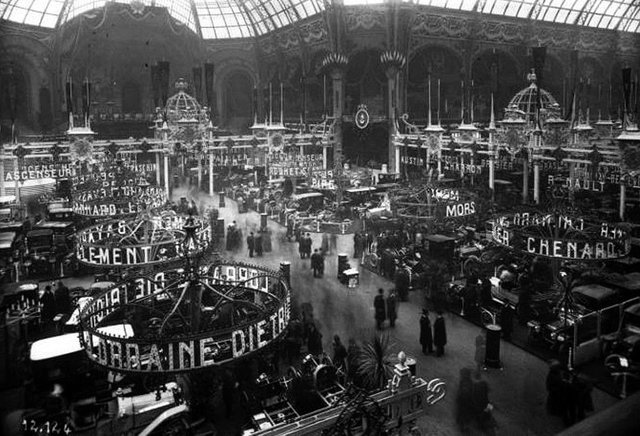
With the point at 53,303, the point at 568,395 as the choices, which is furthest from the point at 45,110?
the point at 568,395

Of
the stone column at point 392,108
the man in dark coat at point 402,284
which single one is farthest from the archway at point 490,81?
the man in dark coat at point 402,284

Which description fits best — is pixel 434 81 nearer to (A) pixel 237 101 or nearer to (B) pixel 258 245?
(A) pixel 237 101

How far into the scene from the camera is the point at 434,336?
38.4ft

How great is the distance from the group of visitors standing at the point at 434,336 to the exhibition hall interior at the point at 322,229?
14cm

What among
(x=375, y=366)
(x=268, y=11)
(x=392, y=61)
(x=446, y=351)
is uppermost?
(x=268, y=11)

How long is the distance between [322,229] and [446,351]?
39.9 ft

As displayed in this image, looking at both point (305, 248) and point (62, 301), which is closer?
point (62, 301)

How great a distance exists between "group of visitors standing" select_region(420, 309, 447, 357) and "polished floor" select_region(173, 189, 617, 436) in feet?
0.65

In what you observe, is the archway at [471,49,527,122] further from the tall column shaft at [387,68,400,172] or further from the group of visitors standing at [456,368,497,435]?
the group of visitors standing at [456,368,497,435]

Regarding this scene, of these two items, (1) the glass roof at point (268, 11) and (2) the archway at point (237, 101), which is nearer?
(1) the glass roof at point (268, 11)

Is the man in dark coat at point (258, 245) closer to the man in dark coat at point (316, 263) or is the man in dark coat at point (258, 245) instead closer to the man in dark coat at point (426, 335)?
the man in dark coat at point (316, 263)

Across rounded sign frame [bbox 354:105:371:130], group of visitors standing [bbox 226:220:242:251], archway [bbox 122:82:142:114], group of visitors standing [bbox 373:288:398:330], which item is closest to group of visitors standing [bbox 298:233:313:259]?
group of visitors standing [bbox 226:220:242:251]

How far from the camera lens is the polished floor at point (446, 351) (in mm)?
9031

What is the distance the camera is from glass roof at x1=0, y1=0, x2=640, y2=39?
35688 millimetres
